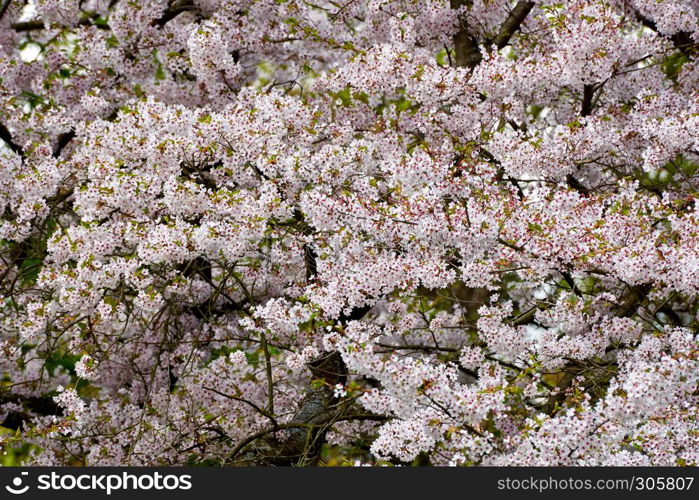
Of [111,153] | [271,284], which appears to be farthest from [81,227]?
[271,284]

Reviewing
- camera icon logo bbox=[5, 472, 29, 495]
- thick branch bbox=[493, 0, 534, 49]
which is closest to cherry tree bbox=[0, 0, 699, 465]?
thick branch bbox=[493, 0, 534, 49]

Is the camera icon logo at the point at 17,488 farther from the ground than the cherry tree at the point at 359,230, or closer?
closer

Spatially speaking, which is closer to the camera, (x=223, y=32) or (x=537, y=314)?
(x=537, y=314)

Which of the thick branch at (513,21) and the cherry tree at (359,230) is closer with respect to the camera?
the cherry tree at (359,230)

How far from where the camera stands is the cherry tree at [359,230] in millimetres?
5812

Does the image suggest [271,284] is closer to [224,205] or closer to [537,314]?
[224,205]

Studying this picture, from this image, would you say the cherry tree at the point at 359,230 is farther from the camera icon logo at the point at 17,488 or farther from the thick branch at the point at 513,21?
the camera icon logo at the point at 17,488

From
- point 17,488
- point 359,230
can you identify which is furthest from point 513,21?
point 17,488

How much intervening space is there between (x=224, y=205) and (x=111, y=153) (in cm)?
145

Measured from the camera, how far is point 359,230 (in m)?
6.72

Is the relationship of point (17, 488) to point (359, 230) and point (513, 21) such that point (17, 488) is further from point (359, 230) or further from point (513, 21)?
point (513, 21)

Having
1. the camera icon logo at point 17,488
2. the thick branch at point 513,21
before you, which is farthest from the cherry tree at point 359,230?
the camera icon logo at point 17,488

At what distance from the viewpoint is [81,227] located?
7027 millimetres

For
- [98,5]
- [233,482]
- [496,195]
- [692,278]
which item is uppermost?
[98,5]
